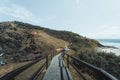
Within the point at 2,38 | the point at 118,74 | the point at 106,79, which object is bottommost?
the point at 118,74

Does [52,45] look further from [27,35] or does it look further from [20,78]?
[20,78]

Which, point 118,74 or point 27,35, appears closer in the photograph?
point 118,74

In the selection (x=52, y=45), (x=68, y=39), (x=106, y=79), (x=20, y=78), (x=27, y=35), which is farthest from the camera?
(x=68, y=39)

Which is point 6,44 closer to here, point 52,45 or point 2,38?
point 2,38

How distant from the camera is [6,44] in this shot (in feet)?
269

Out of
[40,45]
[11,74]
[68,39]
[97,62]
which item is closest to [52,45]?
[40,45]

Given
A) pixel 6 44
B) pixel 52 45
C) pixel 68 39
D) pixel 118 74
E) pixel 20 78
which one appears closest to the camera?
pixel 20 78

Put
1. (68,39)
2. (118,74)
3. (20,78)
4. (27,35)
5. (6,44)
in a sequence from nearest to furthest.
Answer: (20,78) < (118,74) < (6,44) < (27,35) < (68,39)

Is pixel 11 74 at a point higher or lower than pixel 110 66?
higher

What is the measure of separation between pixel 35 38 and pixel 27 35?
26.3 ft

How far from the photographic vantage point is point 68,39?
5049 inches

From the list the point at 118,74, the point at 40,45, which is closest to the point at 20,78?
the point at 118,74

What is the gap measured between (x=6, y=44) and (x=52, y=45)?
17676mm

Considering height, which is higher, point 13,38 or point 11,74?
point 13,38
